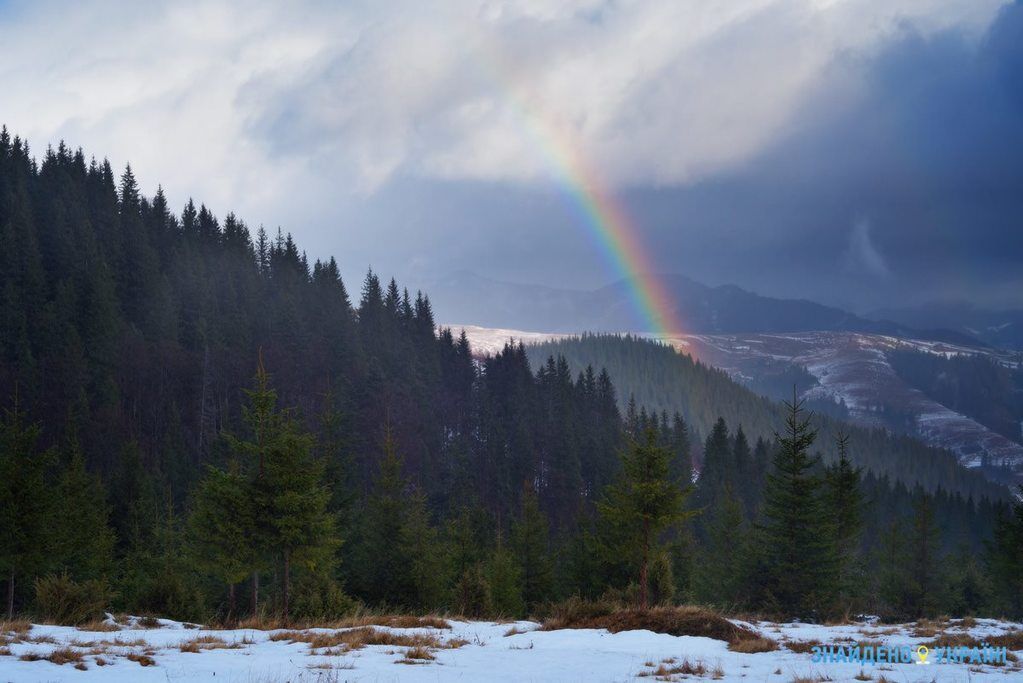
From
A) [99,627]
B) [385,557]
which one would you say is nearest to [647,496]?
[385,557]

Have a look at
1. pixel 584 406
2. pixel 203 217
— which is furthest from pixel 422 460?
pixel 203 217

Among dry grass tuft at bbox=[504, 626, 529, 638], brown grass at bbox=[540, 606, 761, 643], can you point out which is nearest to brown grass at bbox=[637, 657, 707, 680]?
brown grass at bbox=[540, 606, 761, 643]

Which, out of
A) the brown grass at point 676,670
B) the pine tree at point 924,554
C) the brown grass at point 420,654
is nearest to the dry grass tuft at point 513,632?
the brown grass at point 420,654

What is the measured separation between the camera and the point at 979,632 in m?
17.9

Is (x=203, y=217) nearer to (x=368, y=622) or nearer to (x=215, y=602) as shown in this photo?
(x=215, y=602)

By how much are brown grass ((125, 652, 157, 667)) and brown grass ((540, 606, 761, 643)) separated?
31.2 feet

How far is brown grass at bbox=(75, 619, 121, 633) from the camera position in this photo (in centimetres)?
1436

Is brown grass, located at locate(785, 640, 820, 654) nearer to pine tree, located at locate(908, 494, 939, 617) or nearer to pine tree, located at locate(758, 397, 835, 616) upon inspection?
pine tree, located at locate(758, 397, 835, 616)

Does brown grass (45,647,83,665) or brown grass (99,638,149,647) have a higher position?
brown grass (45,647,83,665)

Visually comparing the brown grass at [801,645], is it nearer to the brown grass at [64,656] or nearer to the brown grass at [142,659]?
the brown grass at [142,659]

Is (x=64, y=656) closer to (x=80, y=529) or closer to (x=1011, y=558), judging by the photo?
(x=80, y=529)

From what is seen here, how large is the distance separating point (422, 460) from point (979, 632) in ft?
254

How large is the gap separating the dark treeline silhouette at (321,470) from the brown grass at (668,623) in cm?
810

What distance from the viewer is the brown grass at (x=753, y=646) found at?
14406 mm
